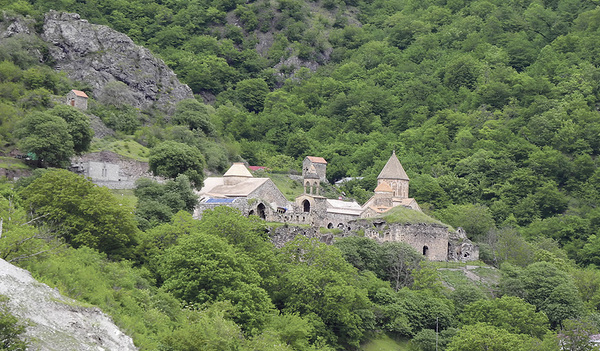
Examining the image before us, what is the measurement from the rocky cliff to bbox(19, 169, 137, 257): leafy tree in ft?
156

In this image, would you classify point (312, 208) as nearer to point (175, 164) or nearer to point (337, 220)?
point (337, 220)

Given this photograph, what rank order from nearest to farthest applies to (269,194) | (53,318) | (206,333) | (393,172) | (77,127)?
(53,318), (206,333), (269,194), (77,127), (393,172)

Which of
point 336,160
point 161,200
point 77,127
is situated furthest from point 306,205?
point 336,160

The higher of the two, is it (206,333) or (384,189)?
(384,189)

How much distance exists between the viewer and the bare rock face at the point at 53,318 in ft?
78.4

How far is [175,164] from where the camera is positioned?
2655 inches

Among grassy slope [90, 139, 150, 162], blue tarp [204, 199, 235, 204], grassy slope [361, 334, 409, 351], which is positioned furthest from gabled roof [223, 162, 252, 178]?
grassy slope [361, 334, 409, 351]

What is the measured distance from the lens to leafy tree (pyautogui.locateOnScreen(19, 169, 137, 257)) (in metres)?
43.6

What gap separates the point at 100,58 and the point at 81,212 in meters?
56.0

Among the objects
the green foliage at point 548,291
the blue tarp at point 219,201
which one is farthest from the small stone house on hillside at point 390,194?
the blue tarp at point 219,201

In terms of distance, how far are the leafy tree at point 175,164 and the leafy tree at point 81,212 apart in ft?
66.8

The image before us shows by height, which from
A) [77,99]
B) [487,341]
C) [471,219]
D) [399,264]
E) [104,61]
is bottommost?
[487,341]

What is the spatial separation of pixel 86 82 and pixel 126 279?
194ft

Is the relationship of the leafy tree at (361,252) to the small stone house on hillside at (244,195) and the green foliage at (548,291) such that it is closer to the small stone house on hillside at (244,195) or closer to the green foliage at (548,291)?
the small stone house on hillside at (244,195)
